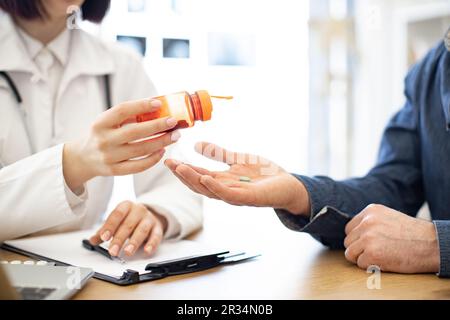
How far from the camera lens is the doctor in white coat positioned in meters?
0.66

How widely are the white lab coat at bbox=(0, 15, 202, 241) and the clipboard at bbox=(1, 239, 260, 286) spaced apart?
66 mm

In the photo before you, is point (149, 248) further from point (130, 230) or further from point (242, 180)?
point (242, 180)

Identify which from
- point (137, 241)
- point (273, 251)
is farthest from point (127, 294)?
point (273, 251)

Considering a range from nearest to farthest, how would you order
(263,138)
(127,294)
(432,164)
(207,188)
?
1. (127,294)
2. (207,188)
3. (263,138)
4. (432,164)

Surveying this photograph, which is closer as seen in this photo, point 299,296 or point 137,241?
point 299,296

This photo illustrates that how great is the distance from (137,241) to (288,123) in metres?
0.28

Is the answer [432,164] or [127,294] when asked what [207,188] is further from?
[432,164]

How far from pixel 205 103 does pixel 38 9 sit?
29 cm

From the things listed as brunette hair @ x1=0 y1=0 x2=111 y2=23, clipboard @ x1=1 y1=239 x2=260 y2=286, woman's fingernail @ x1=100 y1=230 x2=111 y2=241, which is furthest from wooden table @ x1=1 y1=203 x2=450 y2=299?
brunette hair @ x1=0 y1=0 x2=111 y2=23

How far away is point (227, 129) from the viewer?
75 cm

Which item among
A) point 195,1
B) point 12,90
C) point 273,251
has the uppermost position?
point 195,1

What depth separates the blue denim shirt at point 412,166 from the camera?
800 mm

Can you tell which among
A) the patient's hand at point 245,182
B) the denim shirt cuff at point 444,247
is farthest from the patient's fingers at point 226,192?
the denim shirt cuff at point 444,247

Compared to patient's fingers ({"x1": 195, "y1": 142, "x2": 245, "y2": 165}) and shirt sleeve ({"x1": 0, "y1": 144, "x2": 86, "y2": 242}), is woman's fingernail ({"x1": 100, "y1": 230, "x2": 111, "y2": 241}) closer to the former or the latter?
shirt sleeve ({"x1": 0, "y1": 144, "x2": 86, "y2": 242})
